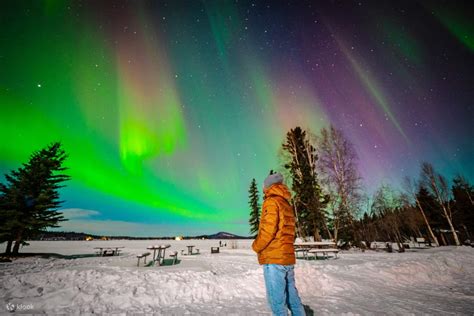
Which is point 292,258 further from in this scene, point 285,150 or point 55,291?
point 285,150

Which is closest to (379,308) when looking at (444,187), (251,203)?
(444,187)

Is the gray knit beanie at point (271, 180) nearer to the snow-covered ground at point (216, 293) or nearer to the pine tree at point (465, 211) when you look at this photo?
the snow-covered ground at point (216, 293)

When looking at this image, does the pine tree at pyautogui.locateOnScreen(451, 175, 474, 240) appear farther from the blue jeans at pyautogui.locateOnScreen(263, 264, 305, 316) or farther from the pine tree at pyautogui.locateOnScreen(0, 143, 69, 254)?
the pine tree at pyautogui.locateOnScreen(0, 143, 69, 254)

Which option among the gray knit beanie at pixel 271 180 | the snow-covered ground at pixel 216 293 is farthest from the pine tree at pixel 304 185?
the gray knit beanie at pixel 271 180

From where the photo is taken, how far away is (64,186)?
58.2 ft

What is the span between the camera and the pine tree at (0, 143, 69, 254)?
15.0 m

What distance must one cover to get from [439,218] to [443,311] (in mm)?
44254

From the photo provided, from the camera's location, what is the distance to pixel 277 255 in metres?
2.80

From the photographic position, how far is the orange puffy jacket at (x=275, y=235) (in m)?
2.82

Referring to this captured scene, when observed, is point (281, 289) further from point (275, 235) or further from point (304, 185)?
point (304, 185)

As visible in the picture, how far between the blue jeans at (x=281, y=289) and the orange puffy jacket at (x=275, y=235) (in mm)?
110

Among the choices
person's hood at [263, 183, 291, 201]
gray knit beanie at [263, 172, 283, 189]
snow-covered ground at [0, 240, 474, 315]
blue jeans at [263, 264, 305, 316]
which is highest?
gray knit beanie at [263, 172, 283, 189]

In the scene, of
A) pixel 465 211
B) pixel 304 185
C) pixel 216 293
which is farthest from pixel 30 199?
pixel 465 211

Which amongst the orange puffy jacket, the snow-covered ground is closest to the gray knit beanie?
the orange puffy jacket
